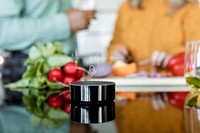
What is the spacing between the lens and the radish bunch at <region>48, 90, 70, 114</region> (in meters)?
0.74

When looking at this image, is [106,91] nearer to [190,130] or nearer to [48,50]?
[190,130]

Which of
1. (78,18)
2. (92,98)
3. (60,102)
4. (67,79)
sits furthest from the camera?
(78,18)

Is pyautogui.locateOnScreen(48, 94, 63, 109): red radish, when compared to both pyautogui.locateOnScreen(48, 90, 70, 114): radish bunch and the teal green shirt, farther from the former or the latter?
the teal green shirt

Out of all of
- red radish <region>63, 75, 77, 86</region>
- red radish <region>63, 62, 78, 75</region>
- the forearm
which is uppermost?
the forearm

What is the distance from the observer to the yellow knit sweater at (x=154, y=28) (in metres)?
1.84

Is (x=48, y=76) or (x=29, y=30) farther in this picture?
(x=29, y=30)

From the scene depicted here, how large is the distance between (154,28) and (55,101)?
3.84ft

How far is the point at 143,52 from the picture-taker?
1.99m

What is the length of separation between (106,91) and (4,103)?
0.85ft

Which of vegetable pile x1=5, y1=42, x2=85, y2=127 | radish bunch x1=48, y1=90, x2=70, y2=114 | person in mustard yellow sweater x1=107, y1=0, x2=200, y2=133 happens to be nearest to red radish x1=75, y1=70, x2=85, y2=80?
vegetable pile x1=5, y1=42, x2=85, y2=127

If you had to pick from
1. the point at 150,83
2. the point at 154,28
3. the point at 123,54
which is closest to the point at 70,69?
the point at 150,83

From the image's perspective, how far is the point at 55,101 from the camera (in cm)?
85

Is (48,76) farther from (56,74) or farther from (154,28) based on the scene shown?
(154,28)

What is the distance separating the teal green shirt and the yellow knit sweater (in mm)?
404
